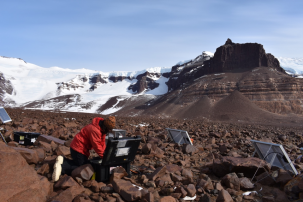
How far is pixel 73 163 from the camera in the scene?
4.86 metres

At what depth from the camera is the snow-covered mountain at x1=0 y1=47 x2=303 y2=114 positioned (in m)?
111

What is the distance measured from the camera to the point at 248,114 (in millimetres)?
45094

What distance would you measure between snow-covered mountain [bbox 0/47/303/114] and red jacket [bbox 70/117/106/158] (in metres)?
88.7

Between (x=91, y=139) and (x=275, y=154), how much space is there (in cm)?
458

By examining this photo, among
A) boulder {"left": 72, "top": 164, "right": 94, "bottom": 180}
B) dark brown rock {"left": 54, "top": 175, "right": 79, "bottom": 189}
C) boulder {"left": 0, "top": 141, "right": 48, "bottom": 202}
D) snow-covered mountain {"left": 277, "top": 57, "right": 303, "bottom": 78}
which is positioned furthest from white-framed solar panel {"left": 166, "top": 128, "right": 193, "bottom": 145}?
snow-covered mountain {"left": 277, "top": 57, "right": 303, "bottom": 78}

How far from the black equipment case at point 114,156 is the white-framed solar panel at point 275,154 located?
11.7 ft

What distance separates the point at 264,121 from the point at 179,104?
77.9 feet

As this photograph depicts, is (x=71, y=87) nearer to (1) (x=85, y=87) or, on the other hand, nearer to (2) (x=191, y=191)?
(1) (x=85, y=87)

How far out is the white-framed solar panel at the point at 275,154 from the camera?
5605 mm

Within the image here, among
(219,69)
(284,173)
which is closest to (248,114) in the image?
(219,69)

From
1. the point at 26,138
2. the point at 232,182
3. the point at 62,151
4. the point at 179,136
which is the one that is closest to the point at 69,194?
the point at 62,151

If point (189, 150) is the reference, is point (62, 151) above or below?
above

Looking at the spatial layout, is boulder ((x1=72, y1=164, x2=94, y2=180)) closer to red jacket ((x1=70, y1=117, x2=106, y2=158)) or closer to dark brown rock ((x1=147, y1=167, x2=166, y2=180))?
red jacket ((x1=70, y1=117, x2=106, y2=158))

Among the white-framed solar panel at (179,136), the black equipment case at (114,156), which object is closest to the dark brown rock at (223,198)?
the black equipment case at (114,156)
